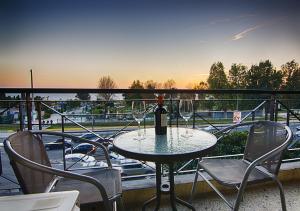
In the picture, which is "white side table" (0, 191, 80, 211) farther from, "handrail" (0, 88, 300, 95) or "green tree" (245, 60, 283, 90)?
"green tree" (245, 60, 283, 90)

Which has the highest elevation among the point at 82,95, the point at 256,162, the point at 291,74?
the point at 291,74

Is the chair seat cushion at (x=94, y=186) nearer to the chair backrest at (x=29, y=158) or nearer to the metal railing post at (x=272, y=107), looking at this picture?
the chair backrest at (x=29, y=158)

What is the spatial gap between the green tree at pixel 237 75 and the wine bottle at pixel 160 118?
810cm

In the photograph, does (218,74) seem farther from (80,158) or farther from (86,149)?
(80,158)

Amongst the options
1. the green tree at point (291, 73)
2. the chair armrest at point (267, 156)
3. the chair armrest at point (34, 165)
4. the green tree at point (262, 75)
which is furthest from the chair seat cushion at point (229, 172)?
the green tree at point (262, 75)

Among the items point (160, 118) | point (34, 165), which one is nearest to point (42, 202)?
point (34, 165)

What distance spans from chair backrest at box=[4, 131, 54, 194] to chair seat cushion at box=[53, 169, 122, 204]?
0.39 feet

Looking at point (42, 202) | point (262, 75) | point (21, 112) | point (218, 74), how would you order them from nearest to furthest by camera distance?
point (42, 202) < point (21, 112) < point (262, 75) < point (218, 74)

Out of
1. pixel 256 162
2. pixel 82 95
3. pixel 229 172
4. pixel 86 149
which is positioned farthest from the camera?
pixel 86 149

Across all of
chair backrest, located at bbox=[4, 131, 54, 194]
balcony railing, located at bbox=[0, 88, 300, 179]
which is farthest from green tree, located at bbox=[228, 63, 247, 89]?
chair backrest, located at bbox=[4, 131, 54, 194]

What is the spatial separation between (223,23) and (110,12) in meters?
3.89

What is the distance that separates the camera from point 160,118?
67.8 inches

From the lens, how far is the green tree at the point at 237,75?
30.5 feet

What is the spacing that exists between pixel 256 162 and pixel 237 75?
871 cm
